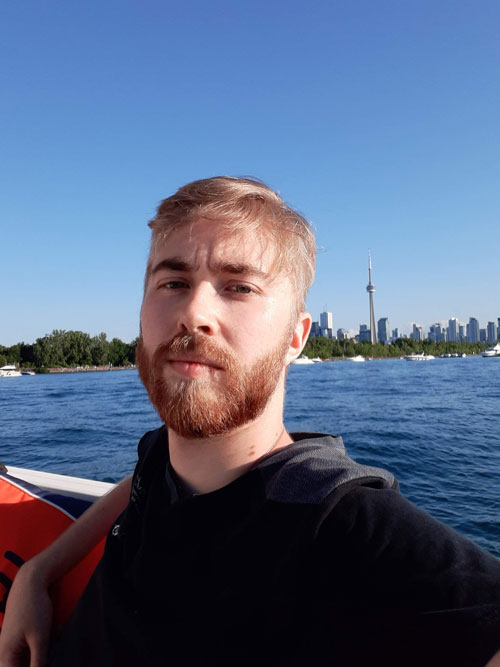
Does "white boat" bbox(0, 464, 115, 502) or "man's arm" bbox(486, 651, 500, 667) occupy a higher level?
"man's arm" bbox(486, 651, 500, 667)

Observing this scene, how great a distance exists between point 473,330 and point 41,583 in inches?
6988

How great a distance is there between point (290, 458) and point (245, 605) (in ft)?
0.92

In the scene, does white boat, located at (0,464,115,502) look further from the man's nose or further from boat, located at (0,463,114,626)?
the man's nose

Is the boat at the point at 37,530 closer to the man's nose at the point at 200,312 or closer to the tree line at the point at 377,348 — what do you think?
the man's nose at the point at 200,312

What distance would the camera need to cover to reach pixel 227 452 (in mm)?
935

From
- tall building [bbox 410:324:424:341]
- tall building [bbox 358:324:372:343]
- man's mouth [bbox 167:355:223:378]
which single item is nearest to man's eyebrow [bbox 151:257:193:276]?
man's mouth [bbox 167:355:223:378]

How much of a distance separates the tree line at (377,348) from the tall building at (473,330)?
59.1 m

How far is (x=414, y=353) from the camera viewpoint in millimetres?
88562

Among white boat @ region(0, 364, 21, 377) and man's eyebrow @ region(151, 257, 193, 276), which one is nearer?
man's eyebrow @ region(151, 257, 193, 276)

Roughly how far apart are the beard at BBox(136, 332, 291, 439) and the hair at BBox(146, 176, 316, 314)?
25cm

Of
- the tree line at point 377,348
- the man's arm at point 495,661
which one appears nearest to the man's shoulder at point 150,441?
the man's arm at point 495,661

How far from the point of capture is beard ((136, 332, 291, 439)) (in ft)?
2.91

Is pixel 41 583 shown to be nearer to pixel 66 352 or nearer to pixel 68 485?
pixel 68 485

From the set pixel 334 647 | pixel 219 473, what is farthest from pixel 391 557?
pixel 219 473
